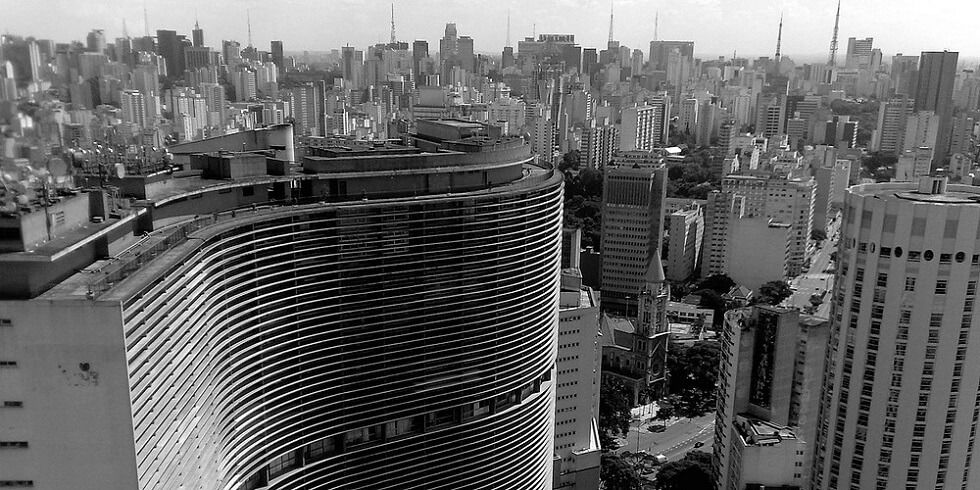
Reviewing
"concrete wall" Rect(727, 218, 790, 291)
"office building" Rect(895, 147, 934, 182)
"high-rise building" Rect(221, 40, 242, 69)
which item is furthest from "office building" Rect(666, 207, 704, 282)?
"high-rise building" Rect(221, 40, 242, 69)

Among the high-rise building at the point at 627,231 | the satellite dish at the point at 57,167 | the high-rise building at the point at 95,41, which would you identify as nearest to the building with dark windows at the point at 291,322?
the satellite dish at the point at 57,167

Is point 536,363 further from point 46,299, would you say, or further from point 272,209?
point 46,299

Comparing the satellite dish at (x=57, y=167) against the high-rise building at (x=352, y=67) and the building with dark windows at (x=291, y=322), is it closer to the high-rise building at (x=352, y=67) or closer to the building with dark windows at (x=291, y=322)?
the building with dark windows at (x=291, y=322)

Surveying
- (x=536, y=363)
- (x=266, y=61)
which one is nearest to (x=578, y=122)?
(x=266, y=61)

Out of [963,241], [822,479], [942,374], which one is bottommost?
[822,479]

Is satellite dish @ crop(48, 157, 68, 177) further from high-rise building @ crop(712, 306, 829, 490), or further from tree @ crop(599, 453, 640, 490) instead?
tree @ crop(599, 453, 640, 490)

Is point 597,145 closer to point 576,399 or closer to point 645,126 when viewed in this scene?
point 645,126
